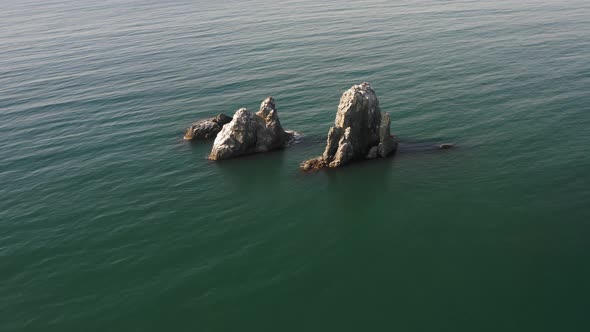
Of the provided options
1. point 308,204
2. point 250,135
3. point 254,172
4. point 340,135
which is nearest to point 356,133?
point 340,135

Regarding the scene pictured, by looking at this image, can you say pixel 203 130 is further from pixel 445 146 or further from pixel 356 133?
pixel 445 146

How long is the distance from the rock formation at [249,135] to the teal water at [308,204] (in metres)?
1.98

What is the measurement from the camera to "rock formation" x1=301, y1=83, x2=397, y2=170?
5912 cm

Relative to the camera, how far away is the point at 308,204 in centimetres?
5203

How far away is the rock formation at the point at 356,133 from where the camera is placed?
5912 centimetres

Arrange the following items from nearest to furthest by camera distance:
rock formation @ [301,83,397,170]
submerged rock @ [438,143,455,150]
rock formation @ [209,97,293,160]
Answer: rock formation @ [301,83,397,170] → submerged rock @ [438,143,455,150] → rock formation @ [209,97,293,160]

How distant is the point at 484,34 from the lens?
121 metres

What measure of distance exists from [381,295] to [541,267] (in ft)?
45.5

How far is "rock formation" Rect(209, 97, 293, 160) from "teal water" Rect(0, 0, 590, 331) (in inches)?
78.1

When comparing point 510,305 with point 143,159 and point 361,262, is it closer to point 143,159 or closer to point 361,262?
point 361,262

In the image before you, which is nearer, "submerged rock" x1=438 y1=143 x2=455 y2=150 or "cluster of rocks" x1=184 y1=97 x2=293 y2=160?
"submerged rock" x1=438 y1=143 x2=455 y2=150

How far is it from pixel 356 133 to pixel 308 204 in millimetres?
13450

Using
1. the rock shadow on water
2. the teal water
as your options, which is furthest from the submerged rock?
the rock shadow on water

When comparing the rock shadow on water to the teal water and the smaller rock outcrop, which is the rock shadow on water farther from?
the smaller rock outcrop
